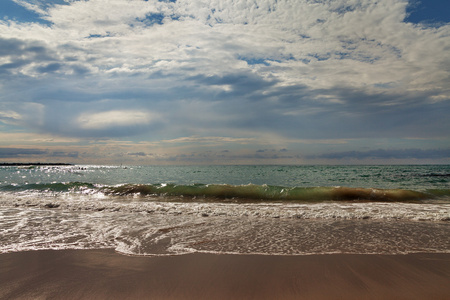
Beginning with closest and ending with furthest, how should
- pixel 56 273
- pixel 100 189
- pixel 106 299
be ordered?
pixel 106 299, pixel 56 273, pixel 100 189

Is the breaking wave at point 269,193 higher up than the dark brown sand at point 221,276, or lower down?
lower down

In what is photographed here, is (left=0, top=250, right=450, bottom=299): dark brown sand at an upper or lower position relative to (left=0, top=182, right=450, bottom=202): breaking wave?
upper

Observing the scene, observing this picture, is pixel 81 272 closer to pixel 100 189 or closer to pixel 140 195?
pixel 140 195

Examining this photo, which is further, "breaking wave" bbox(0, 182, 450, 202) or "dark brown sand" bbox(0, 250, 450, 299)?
"breaking wave" bbox(0, 182, 450, 202)

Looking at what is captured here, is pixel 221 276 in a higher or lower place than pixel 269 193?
higher

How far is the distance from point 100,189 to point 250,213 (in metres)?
11.9

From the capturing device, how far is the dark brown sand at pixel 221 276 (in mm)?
3217

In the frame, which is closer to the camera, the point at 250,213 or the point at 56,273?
the point at 56,273

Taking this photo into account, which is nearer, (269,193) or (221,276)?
(221,276)

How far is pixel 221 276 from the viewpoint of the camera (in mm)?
3699

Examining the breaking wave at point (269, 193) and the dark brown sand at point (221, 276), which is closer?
the dark brown sand at point (221, 276)

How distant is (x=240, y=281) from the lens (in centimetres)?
352

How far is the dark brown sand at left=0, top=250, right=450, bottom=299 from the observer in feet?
10.6

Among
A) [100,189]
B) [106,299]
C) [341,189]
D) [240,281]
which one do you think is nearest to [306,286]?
[240,281]
